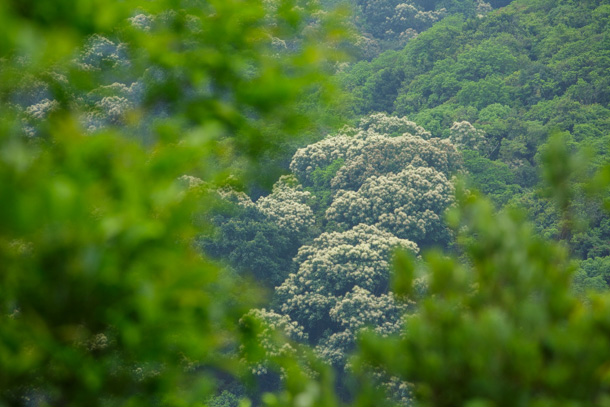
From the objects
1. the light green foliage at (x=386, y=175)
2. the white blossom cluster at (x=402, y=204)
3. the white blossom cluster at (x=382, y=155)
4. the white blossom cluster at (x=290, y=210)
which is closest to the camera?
the white blossom cluster at (x=402, y=204)

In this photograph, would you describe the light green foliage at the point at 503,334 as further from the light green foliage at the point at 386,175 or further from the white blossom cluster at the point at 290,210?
the white blossom cluster at the point at 290,210

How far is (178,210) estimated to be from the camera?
1.56 m

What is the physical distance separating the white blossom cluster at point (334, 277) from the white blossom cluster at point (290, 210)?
155 centimetres

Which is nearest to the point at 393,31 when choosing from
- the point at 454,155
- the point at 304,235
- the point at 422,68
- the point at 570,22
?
the point at 422,68

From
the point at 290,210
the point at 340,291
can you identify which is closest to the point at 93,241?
the point at 340,291

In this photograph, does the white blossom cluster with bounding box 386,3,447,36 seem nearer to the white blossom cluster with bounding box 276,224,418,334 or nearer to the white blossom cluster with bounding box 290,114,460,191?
the white blossom cluster with bounding box 290,114,460,191

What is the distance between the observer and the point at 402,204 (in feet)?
61.8

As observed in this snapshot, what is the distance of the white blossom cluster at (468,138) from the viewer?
A: 21672mm

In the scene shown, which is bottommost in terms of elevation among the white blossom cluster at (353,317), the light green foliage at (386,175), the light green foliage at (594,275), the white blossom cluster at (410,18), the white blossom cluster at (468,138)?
the white blossom cluster at (353,317)

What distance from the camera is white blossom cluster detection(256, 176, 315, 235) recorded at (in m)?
19.1

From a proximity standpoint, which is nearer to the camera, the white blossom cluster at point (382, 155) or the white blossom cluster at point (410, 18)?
the white blossom cluster at point (382, 155)

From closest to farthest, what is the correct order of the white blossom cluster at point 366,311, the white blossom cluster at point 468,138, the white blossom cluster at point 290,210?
the white blossom cluster at point 366,311 < the white blossom cluster at point 290,210 < the white blossom cluster at point 468,138

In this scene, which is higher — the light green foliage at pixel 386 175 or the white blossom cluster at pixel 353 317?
the light green foliage at pixel 386 175

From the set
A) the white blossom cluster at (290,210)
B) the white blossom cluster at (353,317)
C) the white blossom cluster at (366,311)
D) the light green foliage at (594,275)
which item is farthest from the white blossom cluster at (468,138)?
the white blossom cluster at (353,317)
